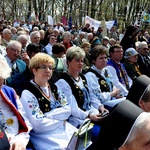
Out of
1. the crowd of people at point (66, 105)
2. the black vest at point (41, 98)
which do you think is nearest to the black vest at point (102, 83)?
the crowd of people at point (66, 105)

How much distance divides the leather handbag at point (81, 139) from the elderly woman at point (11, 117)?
0.48 meters

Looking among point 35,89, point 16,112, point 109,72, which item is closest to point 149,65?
point 109,72


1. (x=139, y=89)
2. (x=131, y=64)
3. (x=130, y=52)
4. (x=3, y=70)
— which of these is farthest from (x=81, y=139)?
(x=130, y=52)

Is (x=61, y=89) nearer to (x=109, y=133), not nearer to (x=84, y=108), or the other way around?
(x=84, y=108)

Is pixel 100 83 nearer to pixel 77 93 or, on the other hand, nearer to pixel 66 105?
pixel 77 93

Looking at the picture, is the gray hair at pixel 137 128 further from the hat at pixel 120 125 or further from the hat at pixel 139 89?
the hat at pixel 139 89

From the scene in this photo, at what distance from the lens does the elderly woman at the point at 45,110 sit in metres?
2.88

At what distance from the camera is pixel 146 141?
142 cm

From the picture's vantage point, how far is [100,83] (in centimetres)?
437

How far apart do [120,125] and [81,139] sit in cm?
148

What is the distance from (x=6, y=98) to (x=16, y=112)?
0.17m

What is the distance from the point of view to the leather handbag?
2705 mm

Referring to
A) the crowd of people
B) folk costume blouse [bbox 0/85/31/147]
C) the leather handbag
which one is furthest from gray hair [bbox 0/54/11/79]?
the leather handbag

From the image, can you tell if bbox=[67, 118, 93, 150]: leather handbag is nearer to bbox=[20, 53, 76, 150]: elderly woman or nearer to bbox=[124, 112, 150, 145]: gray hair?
bbox=[20, 53, 76, 150]: elderly woman
